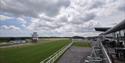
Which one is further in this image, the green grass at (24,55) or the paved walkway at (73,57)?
the green grass at (24,55)

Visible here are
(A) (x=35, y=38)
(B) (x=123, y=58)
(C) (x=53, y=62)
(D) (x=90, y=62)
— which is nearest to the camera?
(D) (x=90, y=62)

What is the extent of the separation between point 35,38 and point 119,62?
7531cm

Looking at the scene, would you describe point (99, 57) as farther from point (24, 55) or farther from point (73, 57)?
point (24, 55)

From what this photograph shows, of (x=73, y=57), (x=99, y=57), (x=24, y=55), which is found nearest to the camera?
(x=99, y=57)

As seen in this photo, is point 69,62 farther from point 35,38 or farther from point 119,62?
point 35,38

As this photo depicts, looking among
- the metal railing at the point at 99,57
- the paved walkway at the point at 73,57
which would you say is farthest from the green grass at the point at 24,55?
the metal railing at the point at 99,57

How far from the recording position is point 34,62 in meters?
24.3

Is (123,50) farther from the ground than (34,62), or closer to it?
farther from the ground

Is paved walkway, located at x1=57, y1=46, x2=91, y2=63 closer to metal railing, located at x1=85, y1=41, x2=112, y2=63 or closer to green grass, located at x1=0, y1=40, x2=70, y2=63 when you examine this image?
green grass, located at x1=0, y1=40, x2=70, y2=63

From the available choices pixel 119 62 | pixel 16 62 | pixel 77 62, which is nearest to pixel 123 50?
pixel 119 62

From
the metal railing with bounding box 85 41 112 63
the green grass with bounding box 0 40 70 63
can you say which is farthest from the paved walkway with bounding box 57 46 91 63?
the metal railing with bounding box 85 41 112 63

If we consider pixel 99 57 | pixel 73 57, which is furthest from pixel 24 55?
pixel 99 57

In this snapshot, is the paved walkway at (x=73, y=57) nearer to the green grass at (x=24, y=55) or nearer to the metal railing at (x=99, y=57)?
the green grass at (x=24, y=55)

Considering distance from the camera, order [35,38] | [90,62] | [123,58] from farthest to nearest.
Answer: [35,38] < [123,58] < [90,62]
